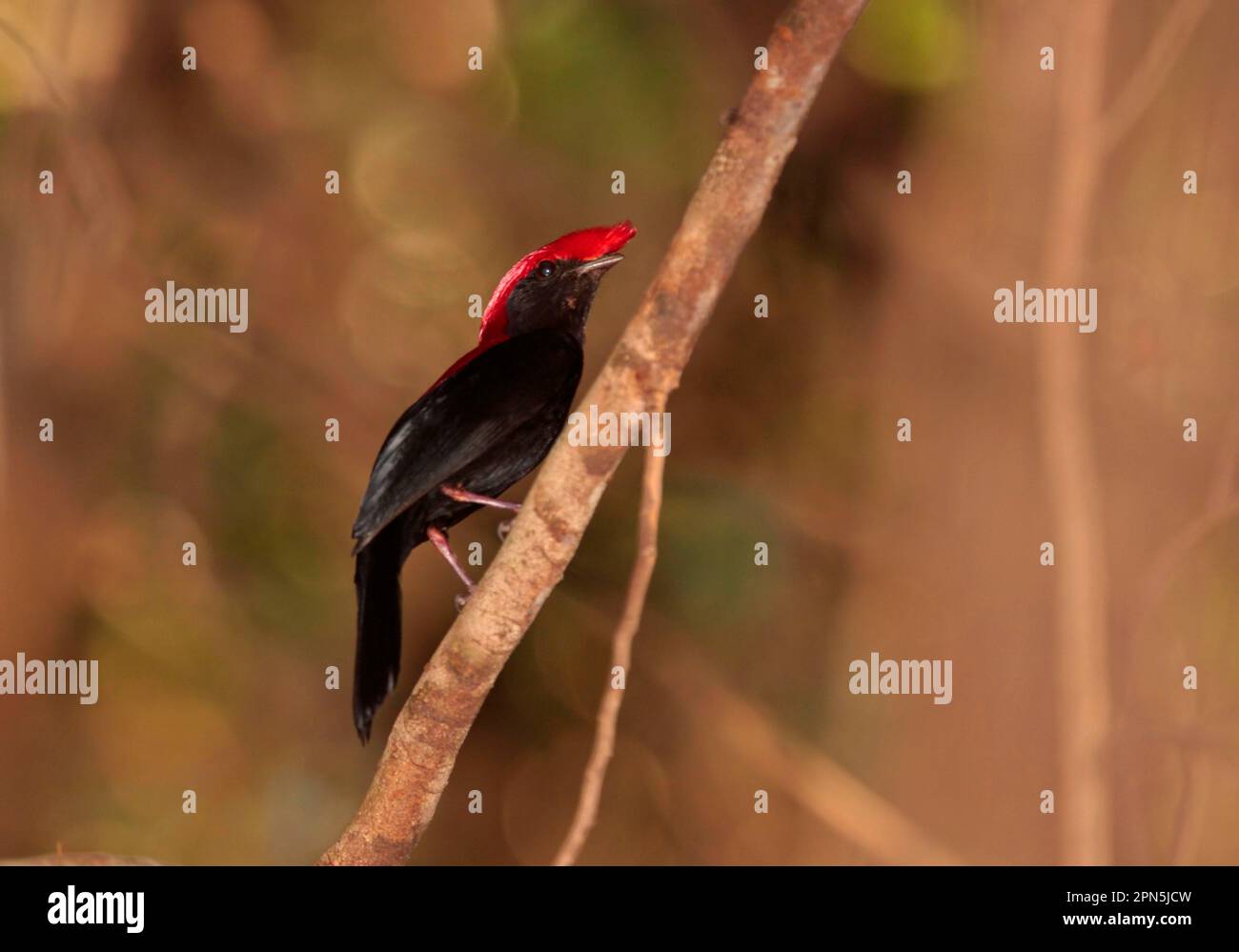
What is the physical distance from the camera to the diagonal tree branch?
1.78 m

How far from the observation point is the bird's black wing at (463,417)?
2.32 m

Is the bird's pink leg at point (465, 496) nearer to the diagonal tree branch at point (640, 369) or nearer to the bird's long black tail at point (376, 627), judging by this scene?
the bird's long black tail at point (376, 627)

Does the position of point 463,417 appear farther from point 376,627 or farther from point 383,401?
point 383,401

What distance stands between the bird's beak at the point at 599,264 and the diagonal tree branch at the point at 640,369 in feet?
2.30

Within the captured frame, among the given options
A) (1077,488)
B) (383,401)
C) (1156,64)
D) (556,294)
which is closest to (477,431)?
(556,294)

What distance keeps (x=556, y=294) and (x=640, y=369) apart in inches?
30.9

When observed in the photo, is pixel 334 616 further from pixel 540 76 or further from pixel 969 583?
pixel 969 583

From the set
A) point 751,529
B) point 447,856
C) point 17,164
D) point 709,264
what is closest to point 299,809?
point 447,856

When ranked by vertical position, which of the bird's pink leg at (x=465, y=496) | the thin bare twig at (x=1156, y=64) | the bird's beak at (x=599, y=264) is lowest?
the bird's pink leg at (x=465, y=496)

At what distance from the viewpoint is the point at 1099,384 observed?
2330 millimetres

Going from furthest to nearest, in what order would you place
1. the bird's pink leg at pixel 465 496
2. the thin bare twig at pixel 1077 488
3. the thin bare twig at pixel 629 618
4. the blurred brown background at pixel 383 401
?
the blurred brown background at pixel 383 401 → the bird's pink leg at pixel 465 496 → the thin bare twig at pixel 1077 488 → the thin bare twig at pixel 629 618

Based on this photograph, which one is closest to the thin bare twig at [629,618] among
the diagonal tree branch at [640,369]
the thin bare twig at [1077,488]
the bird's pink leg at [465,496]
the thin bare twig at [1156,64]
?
the diagonal tree branch at [640,369]

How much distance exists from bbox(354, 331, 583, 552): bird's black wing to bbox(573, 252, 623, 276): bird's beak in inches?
6.0

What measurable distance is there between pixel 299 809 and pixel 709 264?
259 centimetres
